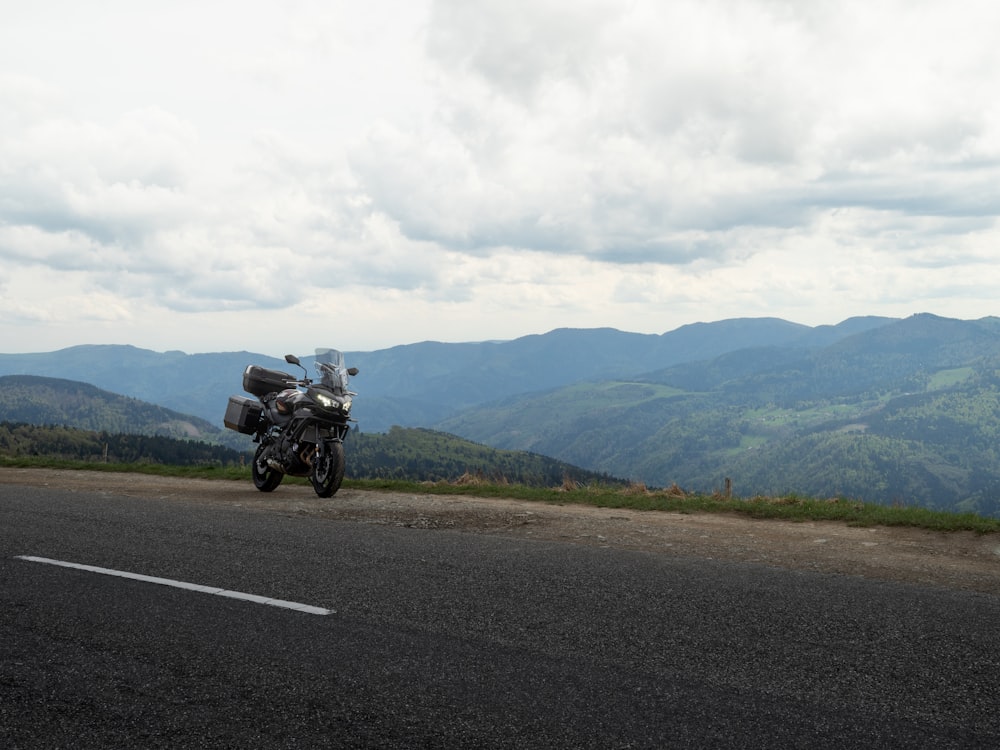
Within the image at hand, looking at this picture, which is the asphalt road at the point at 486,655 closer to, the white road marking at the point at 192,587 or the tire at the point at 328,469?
the white road marking at the point at 192,587

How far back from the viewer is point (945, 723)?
4.64 meters

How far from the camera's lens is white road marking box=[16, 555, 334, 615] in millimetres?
7027

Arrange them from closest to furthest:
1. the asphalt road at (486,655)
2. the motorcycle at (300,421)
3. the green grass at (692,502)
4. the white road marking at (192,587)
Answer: the asphalt road at (486,655) < the white road marking at (192,587) < the green grass at (692,502) < the motorcycle at (300,421)

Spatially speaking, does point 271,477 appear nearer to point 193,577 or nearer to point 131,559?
point 131,559

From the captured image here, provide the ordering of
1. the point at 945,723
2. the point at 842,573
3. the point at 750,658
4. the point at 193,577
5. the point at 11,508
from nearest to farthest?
the point at 945,723 < the point at 750,658 < the point at 193,577 < the point at 842,573 < the point at 11,508

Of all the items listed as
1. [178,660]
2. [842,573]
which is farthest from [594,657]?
[842,573]

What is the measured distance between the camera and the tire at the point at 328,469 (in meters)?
16.0

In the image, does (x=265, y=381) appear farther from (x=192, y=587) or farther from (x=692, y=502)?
(x=192, y=587)

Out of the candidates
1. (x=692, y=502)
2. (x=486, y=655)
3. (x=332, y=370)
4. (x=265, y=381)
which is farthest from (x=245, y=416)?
(x=486, y=655)

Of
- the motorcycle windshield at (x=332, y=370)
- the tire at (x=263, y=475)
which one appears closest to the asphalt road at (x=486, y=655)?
the motorcycle windshield at (x=332, y=370)

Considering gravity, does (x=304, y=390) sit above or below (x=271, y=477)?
above

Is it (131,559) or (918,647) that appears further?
(131,559)

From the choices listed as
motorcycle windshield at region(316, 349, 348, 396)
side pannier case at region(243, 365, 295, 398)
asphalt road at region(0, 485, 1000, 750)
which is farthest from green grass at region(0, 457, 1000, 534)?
asphalt road at region(0, 485, 1000, 750)

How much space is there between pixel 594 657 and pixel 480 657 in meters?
0.79
